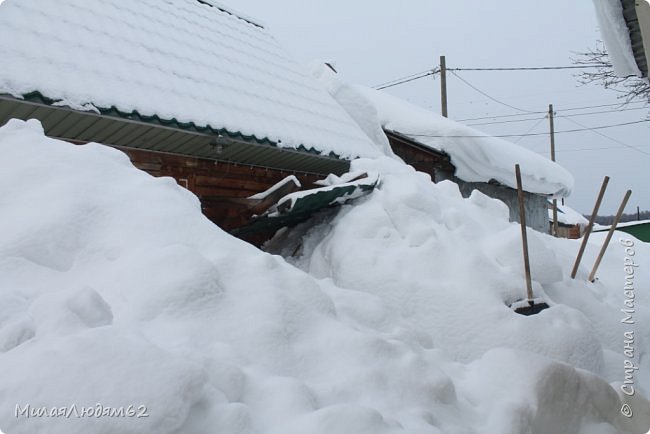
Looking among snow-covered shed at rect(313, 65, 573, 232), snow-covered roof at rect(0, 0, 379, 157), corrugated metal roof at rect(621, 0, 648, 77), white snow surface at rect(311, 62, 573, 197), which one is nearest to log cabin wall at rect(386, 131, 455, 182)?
snow-covered shed at rect(313, 65, 573, 232)

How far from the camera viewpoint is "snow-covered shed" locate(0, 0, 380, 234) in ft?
13.2

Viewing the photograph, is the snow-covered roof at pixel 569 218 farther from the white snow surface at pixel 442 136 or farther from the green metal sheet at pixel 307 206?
the green metal sheet at pixel 307 206

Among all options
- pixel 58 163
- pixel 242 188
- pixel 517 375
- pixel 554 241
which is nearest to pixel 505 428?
pixel 517 375

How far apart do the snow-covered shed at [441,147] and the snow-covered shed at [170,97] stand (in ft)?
8.32

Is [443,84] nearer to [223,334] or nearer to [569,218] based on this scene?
[223,334]

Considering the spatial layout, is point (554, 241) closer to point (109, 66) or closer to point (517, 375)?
point (517, 375)

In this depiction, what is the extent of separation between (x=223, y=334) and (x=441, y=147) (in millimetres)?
8505

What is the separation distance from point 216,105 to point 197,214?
226 centimetres

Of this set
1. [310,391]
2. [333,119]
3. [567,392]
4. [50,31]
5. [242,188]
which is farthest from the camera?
[333,119]

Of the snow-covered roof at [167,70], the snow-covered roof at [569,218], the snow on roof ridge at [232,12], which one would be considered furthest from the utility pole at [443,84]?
the snow-covered roof at [569,218]

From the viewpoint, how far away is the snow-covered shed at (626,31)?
3234 millimetres

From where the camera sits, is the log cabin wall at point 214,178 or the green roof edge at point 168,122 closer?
the green roof edge at point 168,122

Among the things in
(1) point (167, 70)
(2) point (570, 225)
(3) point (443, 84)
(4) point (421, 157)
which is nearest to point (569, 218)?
(2) point (570, 225)

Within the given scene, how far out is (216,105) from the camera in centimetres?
523
